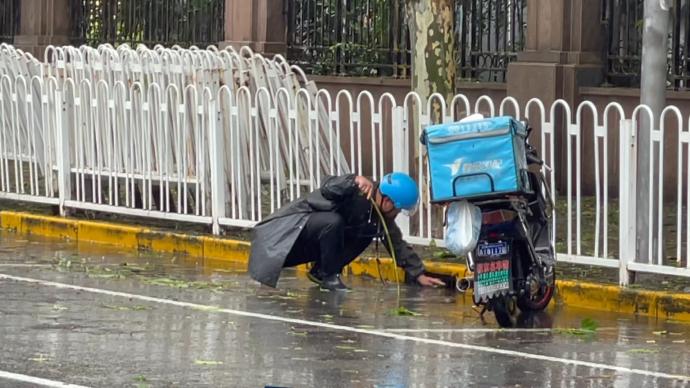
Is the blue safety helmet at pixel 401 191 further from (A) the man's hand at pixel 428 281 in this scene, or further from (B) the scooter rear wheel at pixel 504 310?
(B) the scooter rear wheel at pixel 504 310

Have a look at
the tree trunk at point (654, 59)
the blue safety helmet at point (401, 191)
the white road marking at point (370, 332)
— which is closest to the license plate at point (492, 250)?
the white road marking at point (370, 332)

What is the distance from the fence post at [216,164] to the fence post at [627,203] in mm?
3789

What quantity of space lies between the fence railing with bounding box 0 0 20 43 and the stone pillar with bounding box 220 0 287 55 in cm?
595

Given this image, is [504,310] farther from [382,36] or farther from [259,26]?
[259,26]

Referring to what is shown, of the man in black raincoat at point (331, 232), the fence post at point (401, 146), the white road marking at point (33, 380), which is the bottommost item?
the white road marking at point (33, 380)

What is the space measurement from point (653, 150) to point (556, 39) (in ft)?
22.2

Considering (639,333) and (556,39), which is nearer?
(639,333)

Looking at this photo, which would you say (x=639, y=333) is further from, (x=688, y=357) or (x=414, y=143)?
(x=414, y=143)

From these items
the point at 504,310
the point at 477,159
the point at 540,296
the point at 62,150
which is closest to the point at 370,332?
the point at 504,310

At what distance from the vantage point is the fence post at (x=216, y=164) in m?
14.1

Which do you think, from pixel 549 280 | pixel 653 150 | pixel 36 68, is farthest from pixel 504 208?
pixel 36 68

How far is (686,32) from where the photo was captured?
17609 millimetres

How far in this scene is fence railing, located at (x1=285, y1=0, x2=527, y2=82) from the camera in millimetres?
19469

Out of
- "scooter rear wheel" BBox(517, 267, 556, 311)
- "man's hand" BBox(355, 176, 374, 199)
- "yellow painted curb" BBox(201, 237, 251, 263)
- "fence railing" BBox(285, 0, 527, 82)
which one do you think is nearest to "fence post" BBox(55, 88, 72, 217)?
"yellow painted curb" BBox(201, 237, 251, 263)
